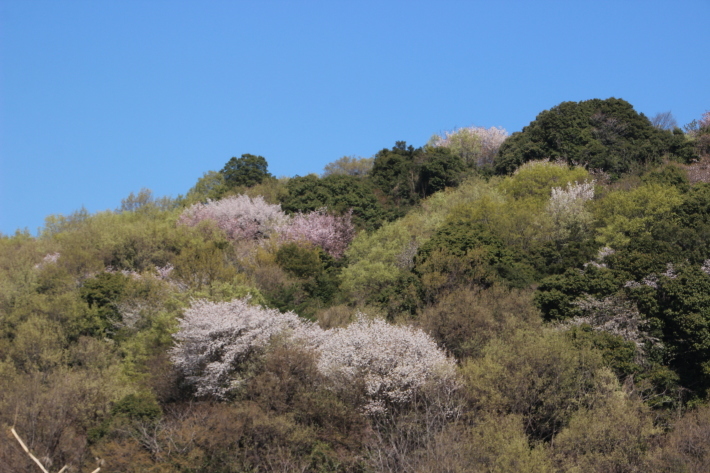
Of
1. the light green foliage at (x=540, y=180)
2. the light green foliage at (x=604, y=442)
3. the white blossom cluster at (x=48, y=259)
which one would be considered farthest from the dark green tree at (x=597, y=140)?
the light green foliage at (x=604, y=442)

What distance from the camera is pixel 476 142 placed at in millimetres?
75500

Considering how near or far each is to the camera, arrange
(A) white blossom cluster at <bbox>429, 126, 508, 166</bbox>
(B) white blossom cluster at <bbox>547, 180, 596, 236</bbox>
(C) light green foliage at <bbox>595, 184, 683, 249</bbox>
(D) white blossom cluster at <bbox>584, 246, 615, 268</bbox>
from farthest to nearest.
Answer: (A) white blossom cluster at <bbox>429, 126, 508, 166</bbox>
(B) white blossom cluster at <bbox>547, 180, 596, 236</bbox>
(C) light green foliage at <bbox>595, 184, 683, 249</bbox>
(D) white blossom cluster at <bbox>584, 246, 615, 268</bbox>

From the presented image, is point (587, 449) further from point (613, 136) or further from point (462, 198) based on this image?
point (613, 136)

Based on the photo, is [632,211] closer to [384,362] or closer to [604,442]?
[384,362]

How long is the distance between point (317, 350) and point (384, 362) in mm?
2838

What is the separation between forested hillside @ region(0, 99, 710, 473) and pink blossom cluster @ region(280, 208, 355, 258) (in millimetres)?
226

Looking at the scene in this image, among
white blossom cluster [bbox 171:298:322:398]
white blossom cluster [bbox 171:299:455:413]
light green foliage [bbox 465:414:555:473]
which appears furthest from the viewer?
white blossom cluster [bbox 171:298:322:398]

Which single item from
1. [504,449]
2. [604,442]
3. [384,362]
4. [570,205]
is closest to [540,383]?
[604,442]

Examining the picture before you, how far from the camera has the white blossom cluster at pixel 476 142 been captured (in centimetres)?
7431

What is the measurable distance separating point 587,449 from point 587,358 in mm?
3901

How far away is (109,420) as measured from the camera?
971 inches

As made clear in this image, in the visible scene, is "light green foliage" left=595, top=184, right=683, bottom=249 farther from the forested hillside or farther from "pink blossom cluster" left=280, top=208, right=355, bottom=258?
"pink blossom cluster" left=280, top=208, right=355, bottom=258

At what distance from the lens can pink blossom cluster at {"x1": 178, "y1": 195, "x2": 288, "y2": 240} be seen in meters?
51.3

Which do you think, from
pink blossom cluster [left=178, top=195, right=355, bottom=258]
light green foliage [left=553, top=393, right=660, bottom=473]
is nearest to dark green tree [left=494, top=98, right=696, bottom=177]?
pink blossom cluster [left=178, top=195, right=355, bottom=258]
